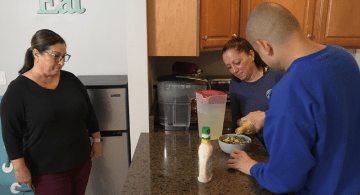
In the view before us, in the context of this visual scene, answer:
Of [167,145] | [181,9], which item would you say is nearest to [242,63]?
[181,9]

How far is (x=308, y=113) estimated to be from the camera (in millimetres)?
771

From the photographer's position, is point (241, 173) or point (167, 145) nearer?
point (241, 173)

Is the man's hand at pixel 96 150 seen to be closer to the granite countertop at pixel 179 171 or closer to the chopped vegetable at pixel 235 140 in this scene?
the granite countertop at pixel 179 171

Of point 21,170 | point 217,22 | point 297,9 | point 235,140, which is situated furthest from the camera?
point 297,9

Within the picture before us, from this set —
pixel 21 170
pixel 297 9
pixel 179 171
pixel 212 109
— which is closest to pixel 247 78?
pixel 212 109

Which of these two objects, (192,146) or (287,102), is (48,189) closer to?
(192,146)

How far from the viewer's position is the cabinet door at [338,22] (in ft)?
7.27

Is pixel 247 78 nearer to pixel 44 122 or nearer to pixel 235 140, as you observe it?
pixel 235 140

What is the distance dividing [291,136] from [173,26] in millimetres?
1051

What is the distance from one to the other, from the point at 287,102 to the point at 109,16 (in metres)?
1.91

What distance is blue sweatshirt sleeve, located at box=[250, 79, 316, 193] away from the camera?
0.77 m

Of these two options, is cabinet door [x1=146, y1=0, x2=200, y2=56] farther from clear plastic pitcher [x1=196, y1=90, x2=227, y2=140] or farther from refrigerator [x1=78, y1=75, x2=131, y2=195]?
refrigerator [x1=78, y1=75, x2=131, y2=195]

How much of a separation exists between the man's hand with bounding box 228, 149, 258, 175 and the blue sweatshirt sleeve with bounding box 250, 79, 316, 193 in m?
0.27

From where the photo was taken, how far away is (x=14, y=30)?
2.31m
